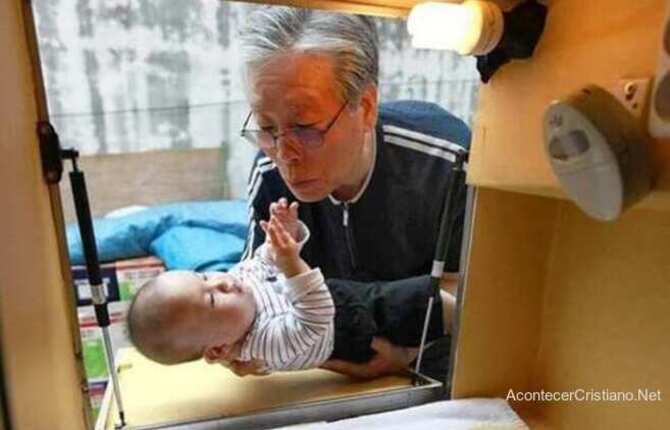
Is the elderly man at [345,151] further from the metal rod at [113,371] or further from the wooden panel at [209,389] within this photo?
the metal rod at [113,371]

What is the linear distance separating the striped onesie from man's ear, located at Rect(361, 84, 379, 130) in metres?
0.23

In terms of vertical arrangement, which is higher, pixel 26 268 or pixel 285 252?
pixel 26 268

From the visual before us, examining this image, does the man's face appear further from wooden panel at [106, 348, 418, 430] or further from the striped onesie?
wooden panel at [106, 348, 418, 430]

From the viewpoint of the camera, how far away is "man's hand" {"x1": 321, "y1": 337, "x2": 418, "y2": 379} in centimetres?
97

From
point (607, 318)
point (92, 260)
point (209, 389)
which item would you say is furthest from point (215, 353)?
point (607, 318)

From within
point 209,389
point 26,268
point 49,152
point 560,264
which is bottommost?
point 209,389

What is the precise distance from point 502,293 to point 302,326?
0.33m

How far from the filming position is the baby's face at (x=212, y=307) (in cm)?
91

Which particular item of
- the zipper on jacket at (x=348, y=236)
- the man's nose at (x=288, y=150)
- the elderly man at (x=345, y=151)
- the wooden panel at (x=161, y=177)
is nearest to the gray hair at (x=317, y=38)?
the elderly man at (x=345, y=151)

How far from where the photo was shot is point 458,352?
35.4 inches

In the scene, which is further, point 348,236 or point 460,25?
point 348,236

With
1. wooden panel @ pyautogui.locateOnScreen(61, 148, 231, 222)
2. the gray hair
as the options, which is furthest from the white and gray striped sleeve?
wooden panel @ pyautogui.locateOnScreen(61, 148, 231, 222)

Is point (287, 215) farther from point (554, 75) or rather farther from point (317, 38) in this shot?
point (554, 75)

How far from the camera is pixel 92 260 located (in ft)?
2.51
